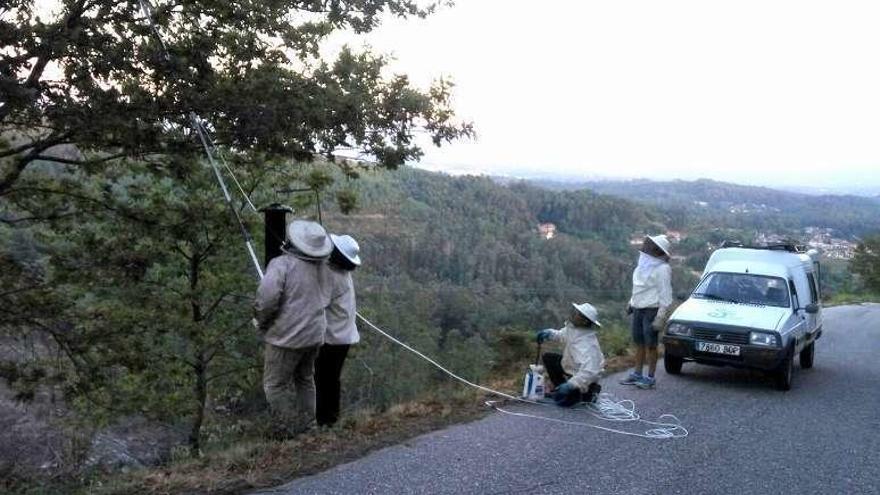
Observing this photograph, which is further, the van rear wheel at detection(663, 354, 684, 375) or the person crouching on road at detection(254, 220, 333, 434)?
the van rear wheel at detection(663, 354, 684, 375)

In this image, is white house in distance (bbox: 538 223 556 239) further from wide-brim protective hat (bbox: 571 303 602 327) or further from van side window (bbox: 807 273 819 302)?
wide-brim protective hat (bbox: 571 303 602 327)

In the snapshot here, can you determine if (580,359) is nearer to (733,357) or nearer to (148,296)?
(733,357)

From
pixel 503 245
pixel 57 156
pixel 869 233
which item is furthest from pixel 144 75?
pixel 869 233

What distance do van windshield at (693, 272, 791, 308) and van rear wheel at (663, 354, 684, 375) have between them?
1.30m

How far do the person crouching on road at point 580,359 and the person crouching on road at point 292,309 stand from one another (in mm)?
3015

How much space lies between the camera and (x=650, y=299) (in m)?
9.88

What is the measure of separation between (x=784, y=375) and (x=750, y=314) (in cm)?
100

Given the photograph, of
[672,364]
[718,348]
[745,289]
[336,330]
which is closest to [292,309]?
[336,330]

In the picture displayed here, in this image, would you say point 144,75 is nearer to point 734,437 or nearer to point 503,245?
point 734,437

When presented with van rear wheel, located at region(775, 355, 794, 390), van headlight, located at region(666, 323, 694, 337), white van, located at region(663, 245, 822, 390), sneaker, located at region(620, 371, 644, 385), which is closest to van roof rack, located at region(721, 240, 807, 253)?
white van, located at region(663, 245, 822, 390)

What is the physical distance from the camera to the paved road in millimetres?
5730

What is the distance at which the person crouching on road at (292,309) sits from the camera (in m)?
6.39

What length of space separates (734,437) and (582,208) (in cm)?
7736

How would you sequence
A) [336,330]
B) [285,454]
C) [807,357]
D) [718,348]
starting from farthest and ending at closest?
[807,357]
[718,348]
[336,330]
[285,454]
